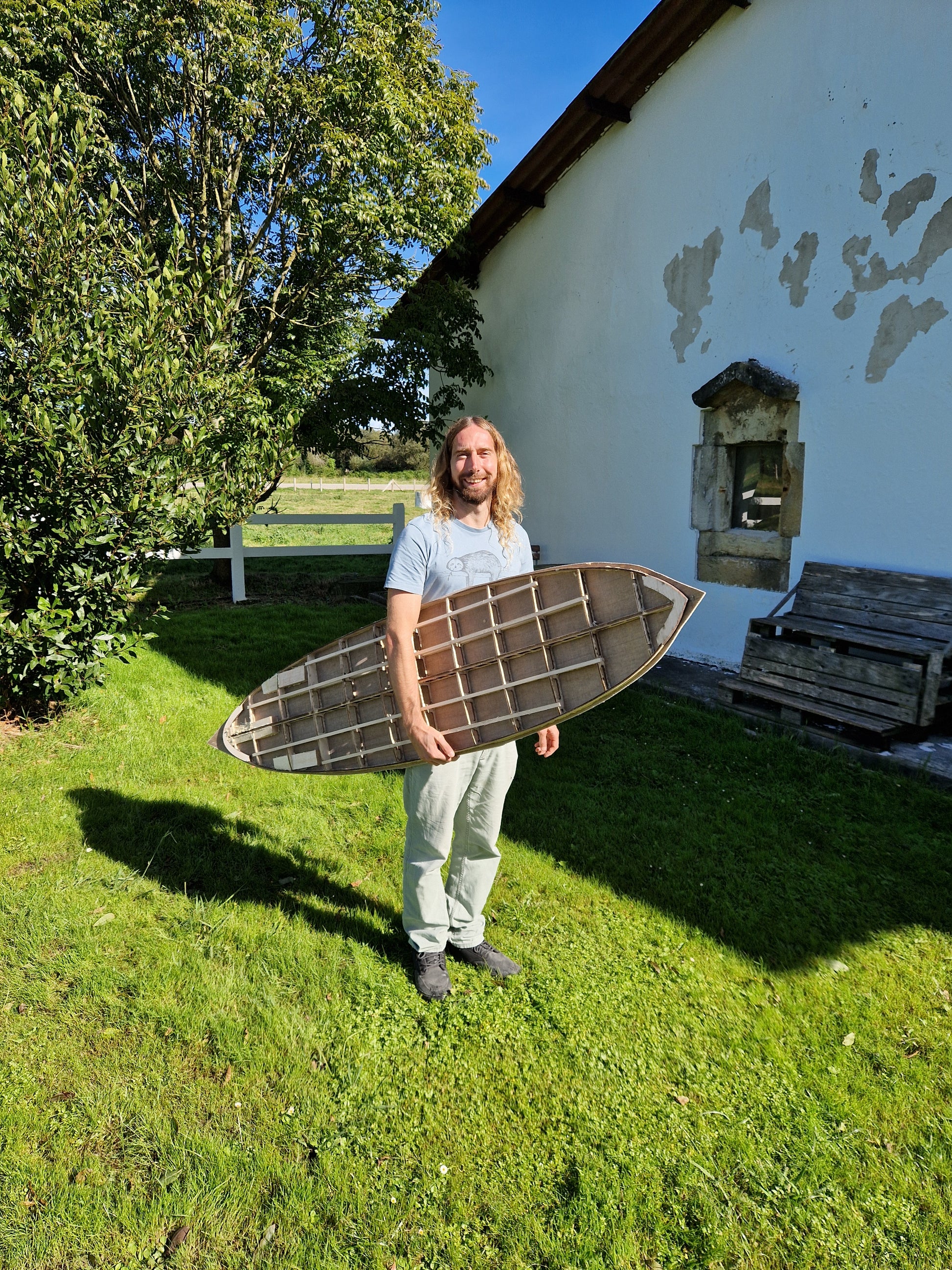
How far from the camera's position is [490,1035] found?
2658 mm

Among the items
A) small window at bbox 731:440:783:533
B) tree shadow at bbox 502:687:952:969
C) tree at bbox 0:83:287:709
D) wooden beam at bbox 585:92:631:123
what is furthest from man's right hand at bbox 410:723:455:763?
wooden beam at bbox 585:92:631:123

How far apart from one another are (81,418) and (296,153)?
6030 mm

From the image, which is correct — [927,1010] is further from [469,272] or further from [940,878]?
[469,272]

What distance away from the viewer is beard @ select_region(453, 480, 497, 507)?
270 centimetres

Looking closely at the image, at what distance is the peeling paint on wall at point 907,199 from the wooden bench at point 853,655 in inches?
103

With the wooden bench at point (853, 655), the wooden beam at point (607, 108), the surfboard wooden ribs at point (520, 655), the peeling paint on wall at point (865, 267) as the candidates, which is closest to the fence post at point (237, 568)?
the wooden beam at point (607, 108)

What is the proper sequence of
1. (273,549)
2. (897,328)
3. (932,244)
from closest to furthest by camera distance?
(932,244) < (897,328) < (273,549)

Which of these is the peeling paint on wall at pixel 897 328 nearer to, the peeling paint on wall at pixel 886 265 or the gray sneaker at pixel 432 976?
the peeling paint on wall at pixel 886 265

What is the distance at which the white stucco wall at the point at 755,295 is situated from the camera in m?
5.41

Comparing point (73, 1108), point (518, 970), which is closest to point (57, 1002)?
point (73, 1108)

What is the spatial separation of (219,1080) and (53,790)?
2.69m

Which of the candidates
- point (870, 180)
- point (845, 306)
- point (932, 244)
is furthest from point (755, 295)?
point (932, 244)

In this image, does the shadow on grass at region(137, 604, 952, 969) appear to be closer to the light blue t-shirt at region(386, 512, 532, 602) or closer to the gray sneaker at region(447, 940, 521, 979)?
the gray sneaker at region(447, 940, 521, 979)

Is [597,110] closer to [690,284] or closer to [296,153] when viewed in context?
[690,284]
